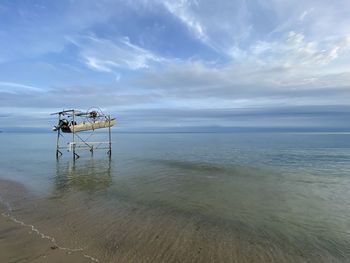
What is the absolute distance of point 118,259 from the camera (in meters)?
8.64

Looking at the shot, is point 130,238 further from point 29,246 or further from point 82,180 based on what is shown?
point 82,180

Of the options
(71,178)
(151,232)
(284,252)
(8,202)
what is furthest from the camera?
(71,178)

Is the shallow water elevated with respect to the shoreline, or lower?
lower

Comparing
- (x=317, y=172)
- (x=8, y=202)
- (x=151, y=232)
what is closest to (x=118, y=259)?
(x=151, y=232)

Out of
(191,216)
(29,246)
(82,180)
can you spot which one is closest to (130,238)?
(29,246)

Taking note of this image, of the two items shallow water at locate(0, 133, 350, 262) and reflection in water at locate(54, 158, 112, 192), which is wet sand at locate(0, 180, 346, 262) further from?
reflection in water at locate(54, 158, 112, 192)

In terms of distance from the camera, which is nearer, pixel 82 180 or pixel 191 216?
pixel 191 216

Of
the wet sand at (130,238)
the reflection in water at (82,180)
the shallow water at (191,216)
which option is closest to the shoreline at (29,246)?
the wet sand at (130,238)

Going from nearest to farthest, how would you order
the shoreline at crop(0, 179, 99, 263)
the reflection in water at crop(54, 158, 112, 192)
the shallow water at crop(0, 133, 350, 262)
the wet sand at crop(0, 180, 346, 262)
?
the shoreline at crop(0, 179, 99, 263), the wet sand at crop(0, 180, 346, 262), the shallow water at crop(0, 133, 350, 262), the reflection in water at crop(54, 158, 112, 192)

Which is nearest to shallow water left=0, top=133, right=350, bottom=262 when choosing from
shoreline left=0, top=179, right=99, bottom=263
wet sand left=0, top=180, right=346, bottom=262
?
wet sand left=0, top=180, right=346, bottom=262

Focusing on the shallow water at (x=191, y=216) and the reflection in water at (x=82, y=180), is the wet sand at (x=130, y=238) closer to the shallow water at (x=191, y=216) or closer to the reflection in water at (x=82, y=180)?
the shallow water at (x=191, y=216)

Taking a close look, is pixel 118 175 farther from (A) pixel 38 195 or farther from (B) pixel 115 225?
(B) pixel 115 225

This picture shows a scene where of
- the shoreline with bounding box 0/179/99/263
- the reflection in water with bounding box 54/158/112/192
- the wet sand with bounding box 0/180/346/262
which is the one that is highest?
the shoreline with bounding box 0/179/99/263

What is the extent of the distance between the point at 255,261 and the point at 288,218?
198 inches
